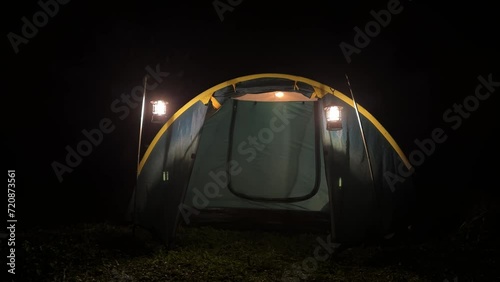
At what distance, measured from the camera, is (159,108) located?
15.4ft

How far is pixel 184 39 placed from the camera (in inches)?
790

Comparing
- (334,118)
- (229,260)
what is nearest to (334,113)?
(334,118)

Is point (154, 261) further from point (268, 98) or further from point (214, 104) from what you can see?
point (268, 98)

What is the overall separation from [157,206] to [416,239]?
367 cm

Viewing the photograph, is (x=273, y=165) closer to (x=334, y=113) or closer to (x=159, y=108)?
(x=334, y=113)

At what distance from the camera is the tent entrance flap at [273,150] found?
5730 mm

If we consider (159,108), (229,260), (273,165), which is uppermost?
(159,108)

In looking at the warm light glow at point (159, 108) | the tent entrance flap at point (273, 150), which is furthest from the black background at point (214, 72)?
the tent entrance flap at point (273, 150)

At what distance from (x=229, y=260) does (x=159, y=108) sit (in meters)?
2.24

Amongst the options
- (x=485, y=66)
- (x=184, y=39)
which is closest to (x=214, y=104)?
(x=485, y=66)

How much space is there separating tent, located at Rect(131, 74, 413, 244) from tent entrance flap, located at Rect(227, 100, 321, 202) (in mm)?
17

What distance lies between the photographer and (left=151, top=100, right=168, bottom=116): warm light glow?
466cm

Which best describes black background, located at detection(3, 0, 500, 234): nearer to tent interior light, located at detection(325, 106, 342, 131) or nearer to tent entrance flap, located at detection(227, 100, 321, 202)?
tent interior light, located at detection(325, 106, 342, 131)

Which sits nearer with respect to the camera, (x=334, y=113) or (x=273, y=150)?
(x=334, y=113)
